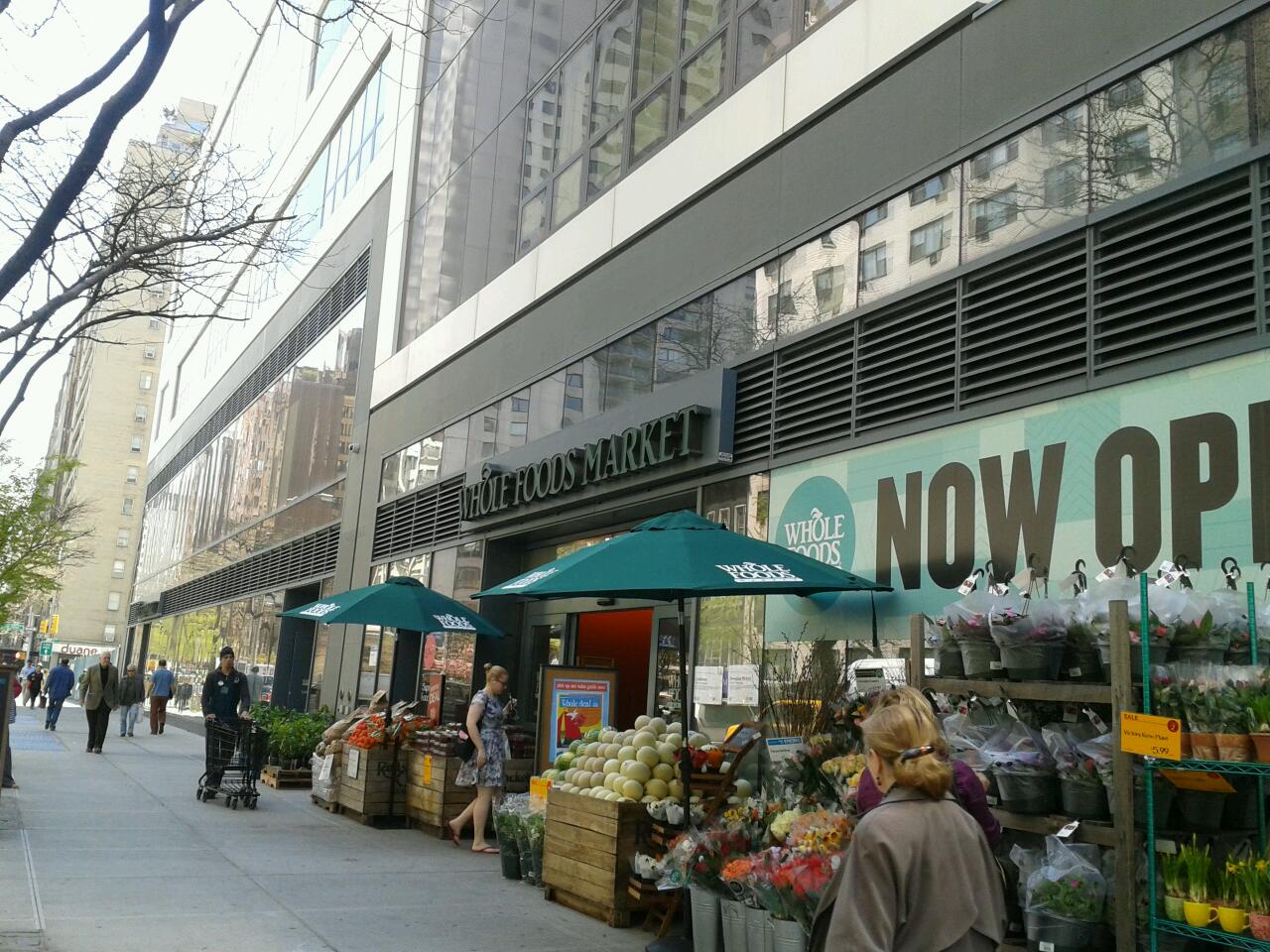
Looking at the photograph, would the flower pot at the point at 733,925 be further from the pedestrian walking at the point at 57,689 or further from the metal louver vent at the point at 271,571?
the pedestrian walking at the point at 57,689

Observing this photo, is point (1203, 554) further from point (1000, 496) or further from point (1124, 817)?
point (1124, 817)

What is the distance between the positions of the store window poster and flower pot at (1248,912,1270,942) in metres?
7.58

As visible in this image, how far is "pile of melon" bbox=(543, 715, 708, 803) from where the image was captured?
26.5ft

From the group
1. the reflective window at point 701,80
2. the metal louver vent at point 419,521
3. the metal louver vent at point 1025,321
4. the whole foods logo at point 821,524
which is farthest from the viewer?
the metal louver vent at point 419,521

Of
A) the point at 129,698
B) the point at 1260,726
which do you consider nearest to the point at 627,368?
the point at 1260,726

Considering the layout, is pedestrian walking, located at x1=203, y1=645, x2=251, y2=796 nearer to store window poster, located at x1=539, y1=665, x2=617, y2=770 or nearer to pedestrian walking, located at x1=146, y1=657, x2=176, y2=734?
store window poster, located at x1=539, y1=665, x2=617, y2=770

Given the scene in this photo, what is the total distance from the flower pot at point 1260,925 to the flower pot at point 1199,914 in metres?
0.18

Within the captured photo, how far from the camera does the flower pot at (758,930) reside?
6.07 metres

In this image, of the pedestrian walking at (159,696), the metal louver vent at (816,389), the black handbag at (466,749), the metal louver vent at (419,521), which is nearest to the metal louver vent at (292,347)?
the metal louver vent at (419,521)

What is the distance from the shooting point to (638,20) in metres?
13.9

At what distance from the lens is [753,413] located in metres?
10.7

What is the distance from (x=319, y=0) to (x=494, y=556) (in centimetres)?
2365

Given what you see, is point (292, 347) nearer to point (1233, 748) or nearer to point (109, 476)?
point (1233, 748)

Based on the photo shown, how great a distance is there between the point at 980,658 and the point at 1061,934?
1.35m
